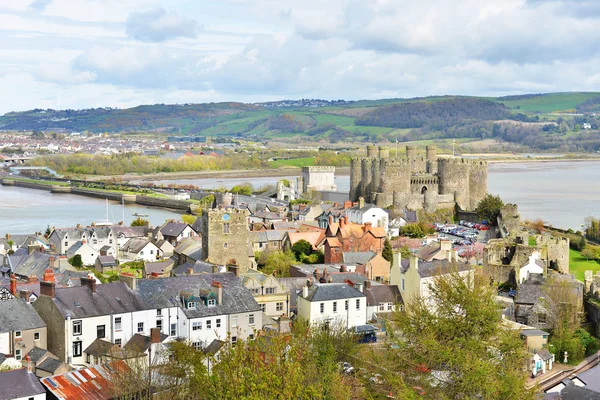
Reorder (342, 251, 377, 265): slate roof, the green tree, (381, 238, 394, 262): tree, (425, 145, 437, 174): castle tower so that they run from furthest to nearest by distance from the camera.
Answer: (425, 145, 437, 174): castle tower, the green tree, (381, 238, 394, 262): tree, (342, 251, 377, 265): slate roof

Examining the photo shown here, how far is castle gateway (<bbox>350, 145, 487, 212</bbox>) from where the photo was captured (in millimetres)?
47688

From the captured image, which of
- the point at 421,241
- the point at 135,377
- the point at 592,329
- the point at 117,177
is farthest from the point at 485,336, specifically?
the point at 117,177

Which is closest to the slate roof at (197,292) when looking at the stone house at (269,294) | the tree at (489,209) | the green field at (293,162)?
the stone house at (269,294)

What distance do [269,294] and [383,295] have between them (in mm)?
3362

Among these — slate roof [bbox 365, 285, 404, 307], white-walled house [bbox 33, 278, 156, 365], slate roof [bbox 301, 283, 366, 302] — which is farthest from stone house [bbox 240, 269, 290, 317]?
white-walled house [bbox 33, 278, 156, 365]

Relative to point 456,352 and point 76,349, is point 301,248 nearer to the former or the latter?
point 76,349

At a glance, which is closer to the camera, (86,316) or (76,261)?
(86,316)

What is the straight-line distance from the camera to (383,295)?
82.4ft

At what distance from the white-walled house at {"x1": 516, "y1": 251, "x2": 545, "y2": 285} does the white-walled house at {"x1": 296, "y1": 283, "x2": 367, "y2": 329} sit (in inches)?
255

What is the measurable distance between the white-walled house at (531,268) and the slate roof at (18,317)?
15438 millimetres

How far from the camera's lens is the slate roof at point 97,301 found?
1947cm

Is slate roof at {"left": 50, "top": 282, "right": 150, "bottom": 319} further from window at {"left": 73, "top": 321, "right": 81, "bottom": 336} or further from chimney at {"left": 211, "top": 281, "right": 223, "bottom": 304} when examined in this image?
chimney at {"left": 211, "top": 281, "right": 223, "bottom": 304}

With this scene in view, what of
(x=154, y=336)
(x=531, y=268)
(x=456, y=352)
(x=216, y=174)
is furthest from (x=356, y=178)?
(x=216, y=174)

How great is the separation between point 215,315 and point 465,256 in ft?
48.6
